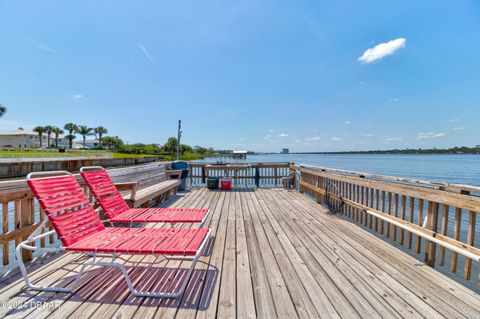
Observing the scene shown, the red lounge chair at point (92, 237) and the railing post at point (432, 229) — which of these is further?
the railing post at point (432, 229)

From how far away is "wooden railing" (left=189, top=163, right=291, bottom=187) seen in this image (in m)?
7.56

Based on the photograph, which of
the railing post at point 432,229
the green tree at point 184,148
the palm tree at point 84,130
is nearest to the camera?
the railing post at point 432,229

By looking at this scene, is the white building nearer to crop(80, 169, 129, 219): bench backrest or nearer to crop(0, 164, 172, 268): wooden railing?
crop(80, 169, 129, 219): bench backrest

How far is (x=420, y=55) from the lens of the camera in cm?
952

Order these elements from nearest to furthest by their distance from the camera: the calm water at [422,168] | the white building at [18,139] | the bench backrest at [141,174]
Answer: the bench backrest at [141,174]
the calm water at [422,168]
the white building at [18,139]

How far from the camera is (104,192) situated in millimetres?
2885

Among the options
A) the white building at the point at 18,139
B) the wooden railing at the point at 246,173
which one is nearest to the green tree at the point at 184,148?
the white building at the point at 18,139

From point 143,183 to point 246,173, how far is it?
3639 millimetres

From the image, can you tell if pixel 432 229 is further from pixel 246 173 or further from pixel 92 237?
pixel 246 173

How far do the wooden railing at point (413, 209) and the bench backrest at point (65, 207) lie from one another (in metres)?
3.77

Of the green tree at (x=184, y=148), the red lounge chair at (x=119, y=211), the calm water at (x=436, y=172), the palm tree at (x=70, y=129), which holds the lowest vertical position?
the calm water at (x=436, y=172)

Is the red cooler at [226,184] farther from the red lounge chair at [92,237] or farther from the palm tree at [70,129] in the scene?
the palm tree at [70,129]

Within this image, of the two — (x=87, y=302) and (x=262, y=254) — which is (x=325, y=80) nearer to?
(x=262, y=254)

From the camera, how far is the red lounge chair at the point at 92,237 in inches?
66.7
